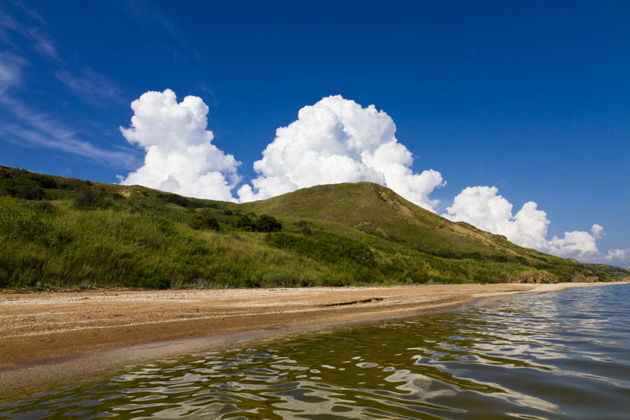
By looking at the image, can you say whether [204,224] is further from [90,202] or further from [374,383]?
[374,383]

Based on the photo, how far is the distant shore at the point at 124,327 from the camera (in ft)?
18.0

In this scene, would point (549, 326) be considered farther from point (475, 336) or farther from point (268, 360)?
point (268, 360)

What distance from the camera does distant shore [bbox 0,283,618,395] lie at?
5.47 meters

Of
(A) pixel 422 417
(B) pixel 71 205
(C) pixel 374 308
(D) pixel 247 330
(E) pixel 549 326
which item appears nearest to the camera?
(A) pixel 422 417

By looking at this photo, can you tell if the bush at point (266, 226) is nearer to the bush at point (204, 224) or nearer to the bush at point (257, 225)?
the bush at point (257, 225)

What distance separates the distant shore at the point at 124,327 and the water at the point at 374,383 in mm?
910

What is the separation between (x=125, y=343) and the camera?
22.9ft

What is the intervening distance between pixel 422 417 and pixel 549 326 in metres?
8.03

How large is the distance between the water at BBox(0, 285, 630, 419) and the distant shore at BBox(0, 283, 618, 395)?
2.99ft

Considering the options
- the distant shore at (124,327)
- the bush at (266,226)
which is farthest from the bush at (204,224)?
the distant shore at (124,327)

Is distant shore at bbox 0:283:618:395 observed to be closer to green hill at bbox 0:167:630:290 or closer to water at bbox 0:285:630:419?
water at bbox 0:285:630:419

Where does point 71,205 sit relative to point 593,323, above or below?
above

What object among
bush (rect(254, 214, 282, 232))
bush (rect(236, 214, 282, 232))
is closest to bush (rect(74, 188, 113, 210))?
bush (rect(236, 214, 282, 232))

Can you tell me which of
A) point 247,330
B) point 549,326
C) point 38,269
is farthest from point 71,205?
point 549,326
